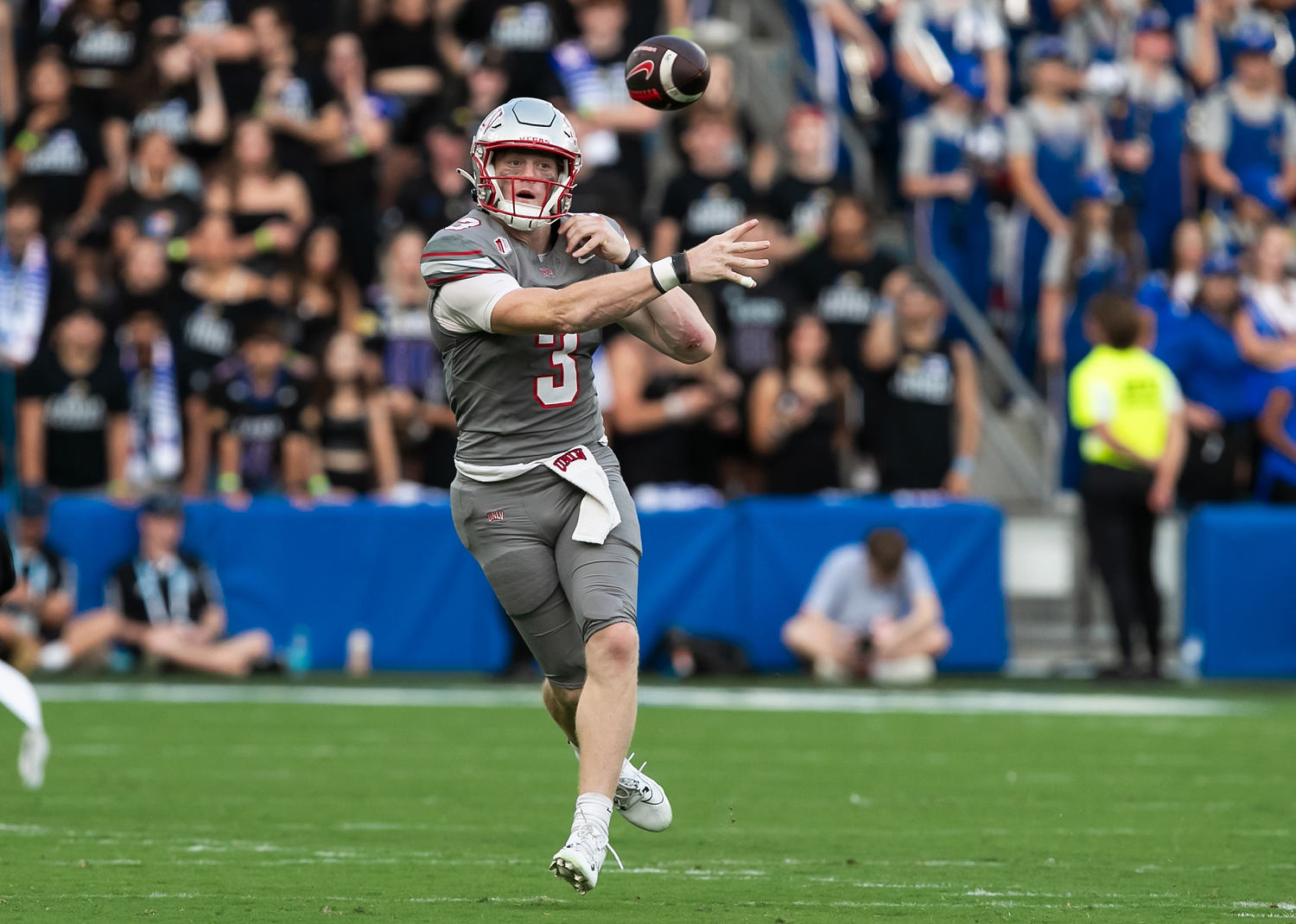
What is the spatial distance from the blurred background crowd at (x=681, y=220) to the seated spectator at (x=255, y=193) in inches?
0.9

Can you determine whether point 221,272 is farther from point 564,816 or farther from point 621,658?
point 621,658

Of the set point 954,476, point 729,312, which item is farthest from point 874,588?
point 729,312

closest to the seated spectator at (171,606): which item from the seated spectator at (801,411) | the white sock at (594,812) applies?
the seated spectator at (801,411)

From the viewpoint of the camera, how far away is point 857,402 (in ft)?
45.7

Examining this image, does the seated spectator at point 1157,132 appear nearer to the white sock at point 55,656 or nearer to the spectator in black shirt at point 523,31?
the spectator in black shirt at point 523,31

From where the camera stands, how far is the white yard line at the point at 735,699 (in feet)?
38.1

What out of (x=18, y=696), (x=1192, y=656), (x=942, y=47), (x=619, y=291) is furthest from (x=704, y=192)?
(x=619, y=291)

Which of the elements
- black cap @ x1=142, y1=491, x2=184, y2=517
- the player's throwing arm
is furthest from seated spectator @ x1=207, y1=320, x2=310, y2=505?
the player's throwing arm

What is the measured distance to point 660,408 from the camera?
13.3 meters

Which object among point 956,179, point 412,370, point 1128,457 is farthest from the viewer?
point 956,179

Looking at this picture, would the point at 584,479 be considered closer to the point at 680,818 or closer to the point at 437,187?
the point at 680,818

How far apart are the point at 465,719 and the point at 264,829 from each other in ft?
13.1

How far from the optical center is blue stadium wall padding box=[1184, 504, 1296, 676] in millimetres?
13188

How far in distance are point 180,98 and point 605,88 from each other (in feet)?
10.5
